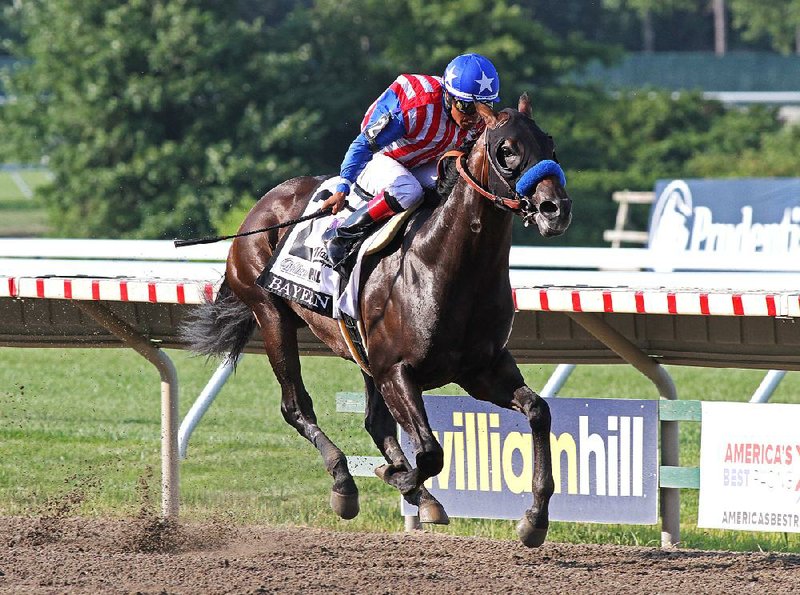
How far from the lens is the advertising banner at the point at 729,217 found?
1341 cm

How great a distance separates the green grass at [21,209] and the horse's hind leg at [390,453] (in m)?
24.3

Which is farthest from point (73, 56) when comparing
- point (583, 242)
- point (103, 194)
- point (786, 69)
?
point (786, 69)

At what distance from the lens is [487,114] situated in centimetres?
522

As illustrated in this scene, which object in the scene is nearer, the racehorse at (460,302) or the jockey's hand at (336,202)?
the racehorse at (460,302)

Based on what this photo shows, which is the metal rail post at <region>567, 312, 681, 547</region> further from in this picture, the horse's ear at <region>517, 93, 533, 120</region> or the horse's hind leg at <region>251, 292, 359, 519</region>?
the horse's ear at <region>517, 93, 533, 120</region>

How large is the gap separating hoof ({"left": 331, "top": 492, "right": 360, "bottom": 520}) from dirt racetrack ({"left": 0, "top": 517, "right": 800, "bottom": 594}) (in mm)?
206

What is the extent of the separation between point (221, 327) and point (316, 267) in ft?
2.98

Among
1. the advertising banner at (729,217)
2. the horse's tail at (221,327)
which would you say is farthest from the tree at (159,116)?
Answer: the horse's tail at (221,327)

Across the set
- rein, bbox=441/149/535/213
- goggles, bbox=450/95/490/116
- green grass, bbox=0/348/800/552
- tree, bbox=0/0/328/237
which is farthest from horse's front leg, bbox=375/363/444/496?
tree, bbox=0/0/328/237

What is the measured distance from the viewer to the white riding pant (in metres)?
5.83

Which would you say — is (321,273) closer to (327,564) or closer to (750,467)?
(327,564)

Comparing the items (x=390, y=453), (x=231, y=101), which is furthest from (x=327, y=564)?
(x=231, y=101)

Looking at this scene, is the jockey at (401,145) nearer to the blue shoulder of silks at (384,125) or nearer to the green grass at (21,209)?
the blue shoulder of silks at (384,125)

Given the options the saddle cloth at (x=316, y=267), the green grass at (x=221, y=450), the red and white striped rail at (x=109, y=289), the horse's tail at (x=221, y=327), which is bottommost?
A: the green grass at (x=221, y=450)
